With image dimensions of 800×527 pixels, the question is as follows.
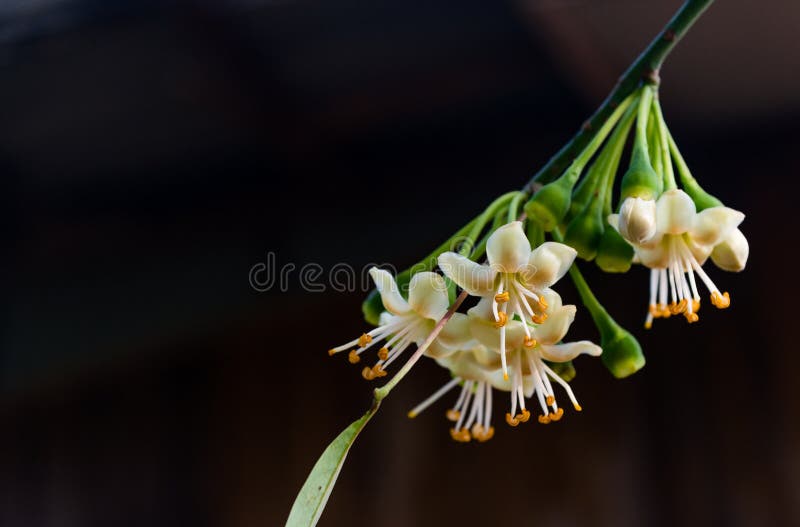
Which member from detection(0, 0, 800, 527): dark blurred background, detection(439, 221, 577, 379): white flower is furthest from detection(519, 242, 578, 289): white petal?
detection(0, 0, 800, 527): dark blurred background

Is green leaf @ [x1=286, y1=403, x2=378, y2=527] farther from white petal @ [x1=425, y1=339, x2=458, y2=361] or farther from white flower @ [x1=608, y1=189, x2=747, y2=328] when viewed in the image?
white flower @ [x1=608, y1=189, x2=747, y2=328]

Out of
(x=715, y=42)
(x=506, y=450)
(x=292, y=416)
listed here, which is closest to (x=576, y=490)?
(x=506, y=450)

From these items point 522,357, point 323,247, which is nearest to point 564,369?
point 522,357

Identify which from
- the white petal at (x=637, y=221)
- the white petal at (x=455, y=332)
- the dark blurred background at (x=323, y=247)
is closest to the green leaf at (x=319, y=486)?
the white petal at (x=455, y=332)

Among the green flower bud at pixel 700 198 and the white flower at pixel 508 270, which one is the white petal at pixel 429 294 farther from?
the green flower bud at pixel 700 198

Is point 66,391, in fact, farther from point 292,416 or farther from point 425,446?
point 425,446

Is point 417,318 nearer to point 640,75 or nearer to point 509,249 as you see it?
point 509,249
